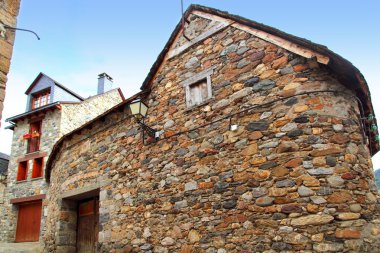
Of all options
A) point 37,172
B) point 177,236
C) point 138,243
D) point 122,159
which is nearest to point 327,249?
point 177,236

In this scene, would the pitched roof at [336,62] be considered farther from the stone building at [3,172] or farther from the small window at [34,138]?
the stone building at [3,172]

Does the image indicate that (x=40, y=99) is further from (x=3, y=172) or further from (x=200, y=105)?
(x=200, y=105)

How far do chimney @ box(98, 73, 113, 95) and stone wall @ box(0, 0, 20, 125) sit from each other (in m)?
14.6

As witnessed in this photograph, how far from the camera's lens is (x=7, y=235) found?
1470cm

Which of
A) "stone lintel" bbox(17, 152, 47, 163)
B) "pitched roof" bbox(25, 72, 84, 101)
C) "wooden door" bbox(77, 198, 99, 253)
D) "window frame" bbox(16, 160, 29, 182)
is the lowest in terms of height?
"wooden door" bbox(77, 198, 99, 253)

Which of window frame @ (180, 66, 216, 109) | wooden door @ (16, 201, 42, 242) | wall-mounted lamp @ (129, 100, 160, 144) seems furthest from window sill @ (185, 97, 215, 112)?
wooden door @ (16, 201, 42, 242)

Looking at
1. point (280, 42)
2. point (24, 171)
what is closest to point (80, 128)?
point (280, 42)

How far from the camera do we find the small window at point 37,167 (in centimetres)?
1505

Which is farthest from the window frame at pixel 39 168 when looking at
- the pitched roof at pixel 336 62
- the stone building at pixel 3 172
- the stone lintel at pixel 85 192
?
the pitched roof at pixel 336 62

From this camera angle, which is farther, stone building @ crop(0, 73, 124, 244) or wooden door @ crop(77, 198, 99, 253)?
stone building @ crop(0, 73, 124, 244)

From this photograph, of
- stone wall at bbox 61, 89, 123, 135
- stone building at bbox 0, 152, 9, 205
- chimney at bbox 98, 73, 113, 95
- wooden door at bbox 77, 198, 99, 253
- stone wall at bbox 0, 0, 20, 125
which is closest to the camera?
stone wall at bbox 0, 0, 20, 125

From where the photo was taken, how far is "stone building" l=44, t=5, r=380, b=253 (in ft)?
13.5

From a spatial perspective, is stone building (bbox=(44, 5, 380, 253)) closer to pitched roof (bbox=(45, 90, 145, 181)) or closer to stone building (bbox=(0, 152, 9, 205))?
pitched roof (bbox=(45, 90, 145, 181))

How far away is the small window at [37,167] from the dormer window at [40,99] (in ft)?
9.89
